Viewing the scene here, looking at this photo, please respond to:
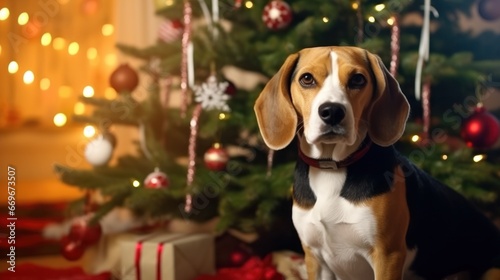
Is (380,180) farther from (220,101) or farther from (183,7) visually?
(183,7)

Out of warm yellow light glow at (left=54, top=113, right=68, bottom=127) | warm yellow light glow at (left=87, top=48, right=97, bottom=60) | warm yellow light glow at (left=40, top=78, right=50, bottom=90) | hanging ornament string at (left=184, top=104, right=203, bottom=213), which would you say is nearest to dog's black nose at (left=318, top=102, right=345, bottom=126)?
hanging ornament string at (left=184, top=104, right=203, bottom=213)

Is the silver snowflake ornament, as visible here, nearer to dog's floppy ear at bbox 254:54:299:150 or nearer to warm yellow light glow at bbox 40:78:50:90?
dog's floppy ear at bbox 254:54:299:150

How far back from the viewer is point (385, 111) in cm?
110

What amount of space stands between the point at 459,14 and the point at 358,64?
115cm

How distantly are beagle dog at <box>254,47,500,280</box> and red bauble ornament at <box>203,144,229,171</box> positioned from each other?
59cm

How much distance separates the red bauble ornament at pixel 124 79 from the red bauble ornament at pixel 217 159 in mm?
423

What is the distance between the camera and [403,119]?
111 centimetres

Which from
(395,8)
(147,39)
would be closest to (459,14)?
(395,8)

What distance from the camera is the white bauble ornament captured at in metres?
1.91

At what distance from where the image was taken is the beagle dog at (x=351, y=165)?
107cm

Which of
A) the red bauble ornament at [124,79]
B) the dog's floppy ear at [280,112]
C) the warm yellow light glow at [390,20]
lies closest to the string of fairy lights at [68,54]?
the red bauble ornament at [124,79]

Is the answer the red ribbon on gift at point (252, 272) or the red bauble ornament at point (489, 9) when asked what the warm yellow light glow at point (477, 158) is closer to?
the red bauble ornament at point (489, 9)

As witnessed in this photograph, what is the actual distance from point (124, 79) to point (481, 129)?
1183 mm

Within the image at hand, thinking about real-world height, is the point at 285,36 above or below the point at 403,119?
above
